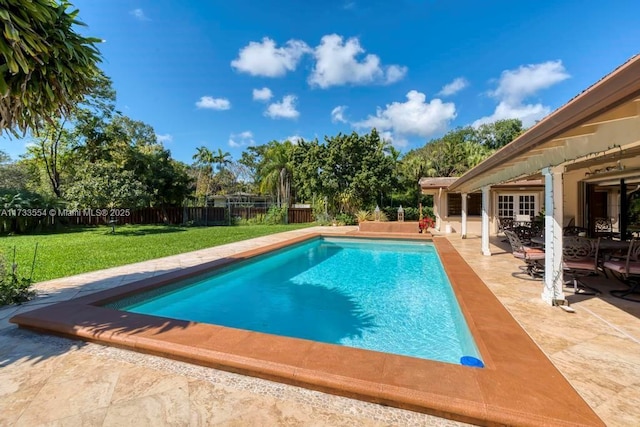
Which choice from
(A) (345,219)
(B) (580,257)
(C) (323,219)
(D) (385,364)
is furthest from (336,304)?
(C) (323,219)

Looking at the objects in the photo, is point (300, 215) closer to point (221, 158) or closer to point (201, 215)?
point (201, 215)

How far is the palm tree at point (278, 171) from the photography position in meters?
27.6

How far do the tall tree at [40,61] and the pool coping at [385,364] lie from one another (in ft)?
9.03

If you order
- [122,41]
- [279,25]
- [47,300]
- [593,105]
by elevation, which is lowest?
[47,300]

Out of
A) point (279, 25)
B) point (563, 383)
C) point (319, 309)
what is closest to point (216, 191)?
point (279, 25)

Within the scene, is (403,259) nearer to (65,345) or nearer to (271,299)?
(271,299)

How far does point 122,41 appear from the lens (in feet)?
38.7

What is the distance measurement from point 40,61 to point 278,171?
81.4 ft

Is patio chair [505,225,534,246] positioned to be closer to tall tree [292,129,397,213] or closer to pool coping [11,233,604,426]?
pool coping [11,233,604,426]

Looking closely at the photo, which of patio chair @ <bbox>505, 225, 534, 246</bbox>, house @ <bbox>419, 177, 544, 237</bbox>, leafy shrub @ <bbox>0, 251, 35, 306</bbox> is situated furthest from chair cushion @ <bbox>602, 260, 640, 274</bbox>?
leafy shrub @ <bbox>0, 251, 35, 306</bbox>

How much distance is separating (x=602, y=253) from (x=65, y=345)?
368 inches

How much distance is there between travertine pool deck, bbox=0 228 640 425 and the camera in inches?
96.7

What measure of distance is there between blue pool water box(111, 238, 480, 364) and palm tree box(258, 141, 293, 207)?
1804 cm

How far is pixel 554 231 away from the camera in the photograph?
4.80 meters
